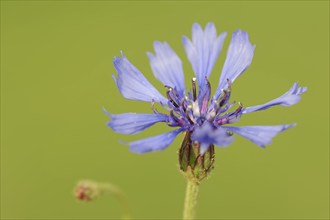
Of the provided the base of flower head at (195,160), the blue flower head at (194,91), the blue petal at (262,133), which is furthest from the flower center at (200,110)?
the blue petal at (262,133)

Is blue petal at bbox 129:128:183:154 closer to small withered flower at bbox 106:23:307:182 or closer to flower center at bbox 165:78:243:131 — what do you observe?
small withered flower at bbox 106:23:307:182

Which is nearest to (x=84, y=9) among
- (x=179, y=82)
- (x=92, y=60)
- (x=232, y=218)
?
(x=92, y=60)

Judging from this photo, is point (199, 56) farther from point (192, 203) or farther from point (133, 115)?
point (192, 203)

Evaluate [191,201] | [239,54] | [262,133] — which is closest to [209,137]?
[262,133]

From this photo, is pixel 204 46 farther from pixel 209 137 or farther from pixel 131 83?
pixel 209 137

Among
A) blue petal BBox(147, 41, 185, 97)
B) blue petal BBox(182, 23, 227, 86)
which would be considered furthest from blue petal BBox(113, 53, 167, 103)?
blue petal BBox(182, 23, 227, 86)

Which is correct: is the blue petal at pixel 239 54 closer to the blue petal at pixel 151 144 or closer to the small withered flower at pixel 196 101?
the small withered flower at pixel 196 101

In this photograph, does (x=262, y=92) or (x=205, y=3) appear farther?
(x=205, y=3)

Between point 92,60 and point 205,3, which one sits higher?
point 205,3
